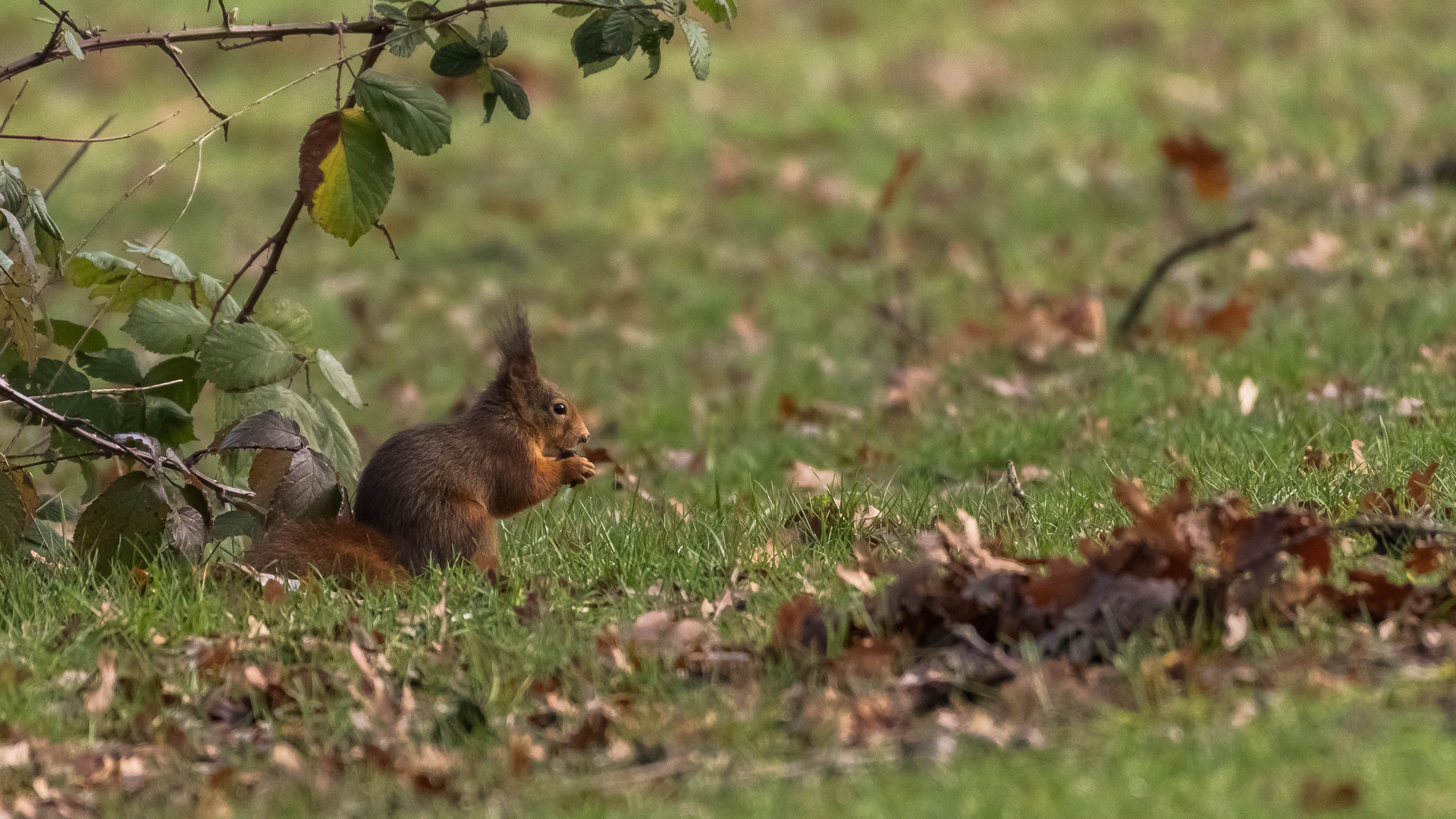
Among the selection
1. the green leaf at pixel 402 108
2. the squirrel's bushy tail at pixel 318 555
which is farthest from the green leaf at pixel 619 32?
the squirrel's bushy tail at pixel 318 555

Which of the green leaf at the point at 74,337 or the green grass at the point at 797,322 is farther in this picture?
the green leaf at the point at 74,337

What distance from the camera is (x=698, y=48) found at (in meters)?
4.00

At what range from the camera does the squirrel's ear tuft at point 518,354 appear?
472cm

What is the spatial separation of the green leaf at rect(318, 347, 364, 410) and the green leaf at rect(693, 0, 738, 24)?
4.37ft

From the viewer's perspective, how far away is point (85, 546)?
13.6ft

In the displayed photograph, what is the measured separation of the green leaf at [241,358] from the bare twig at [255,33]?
0.75 metres

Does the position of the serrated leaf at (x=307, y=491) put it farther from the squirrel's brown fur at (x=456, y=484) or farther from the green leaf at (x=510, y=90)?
the green leaf at (x=510, y=90)

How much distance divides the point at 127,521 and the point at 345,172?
3.41 feet

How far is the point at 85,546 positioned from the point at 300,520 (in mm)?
567

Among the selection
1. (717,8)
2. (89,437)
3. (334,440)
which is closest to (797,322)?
(334,440)

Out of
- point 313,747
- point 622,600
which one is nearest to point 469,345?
point 622,600

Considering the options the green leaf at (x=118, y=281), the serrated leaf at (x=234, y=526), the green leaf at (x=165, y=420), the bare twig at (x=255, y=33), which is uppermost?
the bare twig at (x=255, y=33)

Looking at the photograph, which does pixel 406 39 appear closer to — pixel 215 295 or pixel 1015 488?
pixel 215 295

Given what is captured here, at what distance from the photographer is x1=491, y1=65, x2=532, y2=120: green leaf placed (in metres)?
4.28
